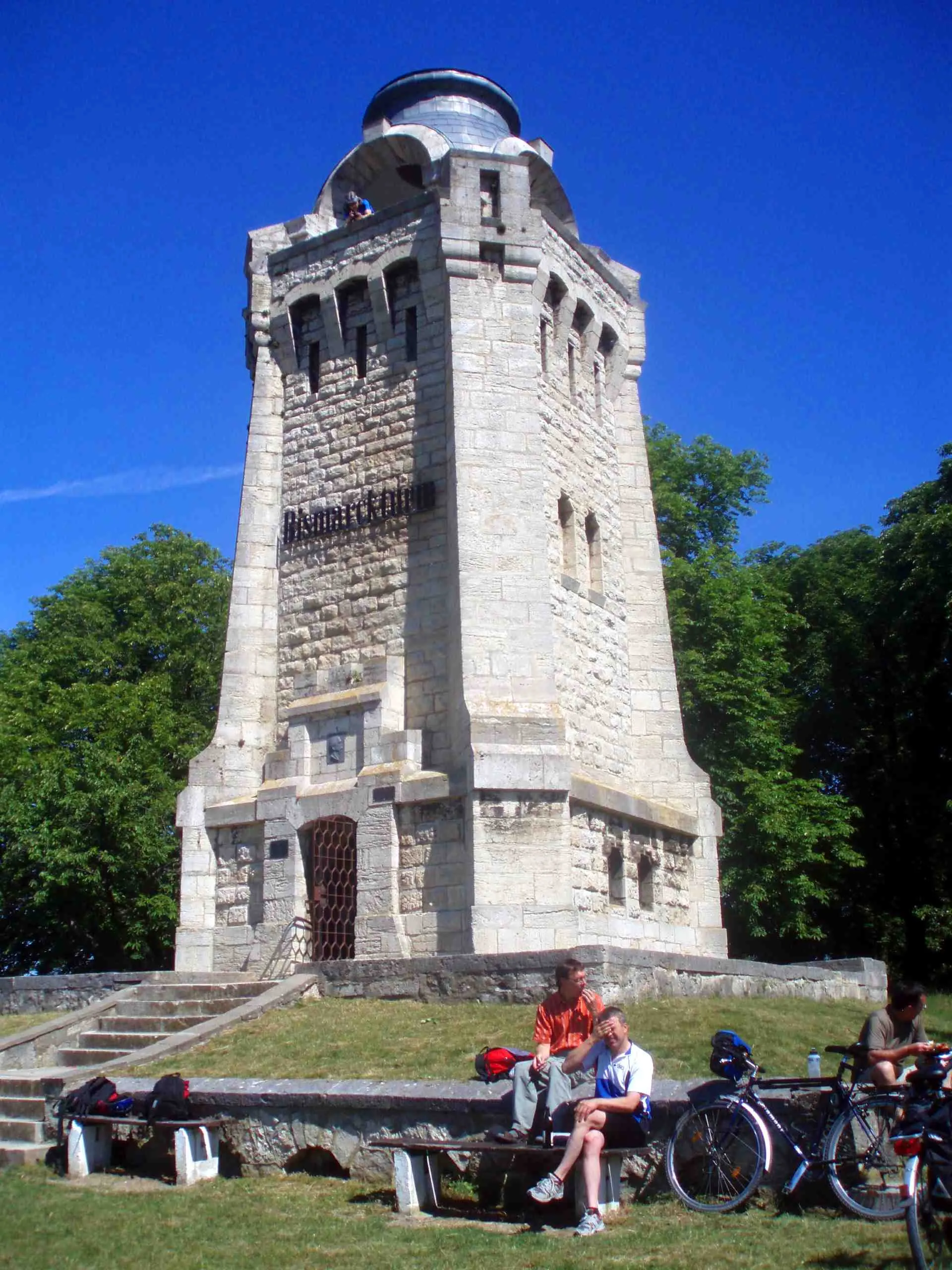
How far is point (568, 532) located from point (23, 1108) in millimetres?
10693

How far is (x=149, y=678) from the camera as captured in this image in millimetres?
27609

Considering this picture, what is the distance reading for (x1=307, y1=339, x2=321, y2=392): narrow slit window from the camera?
1873 cm

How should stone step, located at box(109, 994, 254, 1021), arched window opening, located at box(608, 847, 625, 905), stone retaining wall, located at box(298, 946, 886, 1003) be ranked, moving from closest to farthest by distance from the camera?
stone retaining wall, located at box(298, 946, 886, 1003), stone step, located at box(109, 994, 254, 1021), arched window opening, located at box(608, 847, 625, 905)

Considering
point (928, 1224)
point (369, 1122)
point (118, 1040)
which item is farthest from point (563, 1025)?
point (118, 1040)

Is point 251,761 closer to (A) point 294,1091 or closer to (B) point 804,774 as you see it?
(A) point 294,1091

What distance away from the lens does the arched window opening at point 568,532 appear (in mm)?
17422

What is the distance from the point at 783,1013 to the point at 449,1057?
4015 mm

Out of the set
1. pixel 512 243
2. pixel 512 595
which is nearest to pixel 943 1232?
pixel 512 595

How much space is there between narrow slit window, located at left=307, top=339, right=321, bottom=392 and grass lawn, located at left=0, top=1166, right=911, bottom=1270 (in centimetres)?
1319

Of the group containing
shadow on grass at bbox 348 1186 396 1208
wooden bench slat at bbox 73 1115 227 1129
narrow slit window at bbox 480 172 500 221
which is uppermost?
narrow slit window at bbox 480 172 500 221

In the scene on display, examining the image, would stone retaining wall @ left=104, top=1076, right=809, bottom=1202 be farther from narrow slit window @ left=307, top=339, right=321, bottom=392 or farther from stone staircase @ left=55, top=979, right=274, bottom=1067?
narrow slit window @ left=307, top=339, right=321, bottom=392

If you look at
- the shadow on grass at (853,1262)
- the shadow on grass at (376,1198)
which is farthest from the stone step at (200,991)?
the shadow on grass at (853,1262)

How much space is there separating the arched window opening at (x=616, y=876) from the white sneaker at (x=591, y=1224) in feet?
30.3

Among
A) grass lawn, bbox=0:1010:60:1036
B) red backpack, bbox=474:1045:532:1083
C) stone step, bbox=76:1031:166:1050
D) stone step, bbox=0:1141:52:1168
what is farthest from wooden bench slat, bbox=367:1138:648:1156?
grass lawn, bbox=0:1010:60:1036
